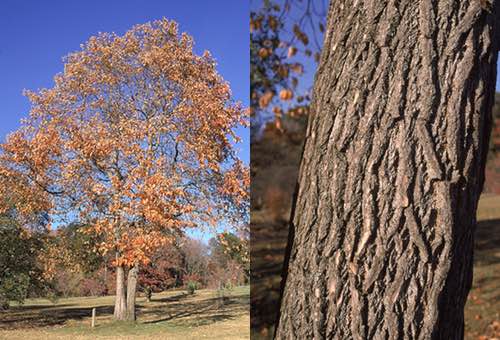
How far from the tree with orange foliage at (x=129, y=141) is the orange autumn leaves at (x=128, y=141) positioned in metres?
0.01

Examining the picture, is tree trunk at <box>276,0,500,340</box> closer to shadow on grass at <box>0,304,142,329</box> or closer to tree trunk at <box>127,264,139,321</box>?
tree trunk at <box>127,264,139,321</box>

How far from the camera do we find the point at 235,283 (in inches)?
464

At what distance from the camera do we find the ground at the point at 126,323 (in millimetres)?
7090

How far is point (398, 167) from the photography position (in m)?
0.79

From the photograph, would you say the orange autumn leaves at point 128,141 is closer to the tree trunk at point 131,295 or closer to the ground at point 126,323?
the tree trunk at point 131,295

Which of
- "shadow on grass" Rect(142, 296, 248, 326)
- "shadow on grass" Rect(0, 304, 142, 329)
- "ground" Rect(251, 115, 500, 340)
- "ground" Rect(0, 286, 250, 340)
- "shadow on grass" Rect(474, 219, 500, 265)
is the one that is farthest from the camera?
"shadow on grass" Rect(142, 296, 248, 326)

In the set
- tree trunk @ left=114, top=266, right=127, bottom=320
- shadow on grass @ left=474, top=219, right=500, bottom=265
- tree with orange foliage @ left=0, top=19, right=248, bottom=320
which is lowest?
tree trunk @ left=114, top=266, right=127, bottom=320

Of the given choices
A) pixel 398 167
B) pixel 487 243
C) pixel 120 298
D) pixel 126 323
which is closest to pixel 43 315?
pixel 120 298

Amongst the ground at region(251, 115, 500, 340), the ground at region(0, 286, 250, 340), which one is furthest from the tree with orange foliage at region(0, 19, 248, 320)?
the ground at region(251, 115, 500, 340)

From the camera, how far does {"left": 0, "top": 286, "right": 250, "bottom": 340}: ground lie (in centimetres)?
709

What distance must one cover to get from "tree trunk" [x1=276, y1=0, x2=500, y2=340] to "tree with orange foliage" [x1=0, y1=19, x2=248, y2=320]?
6206mm

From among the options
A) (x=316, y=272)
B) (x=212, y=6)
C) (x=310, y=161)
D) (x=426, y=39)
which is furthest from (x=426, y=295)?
(x=212, y=6)

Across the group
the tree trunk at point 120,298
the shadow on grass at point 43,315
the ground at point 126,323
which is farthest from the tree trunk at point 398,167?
the shadow on grass at point 43,315

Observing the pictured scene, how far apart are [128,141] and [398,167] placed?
6.72 meters
